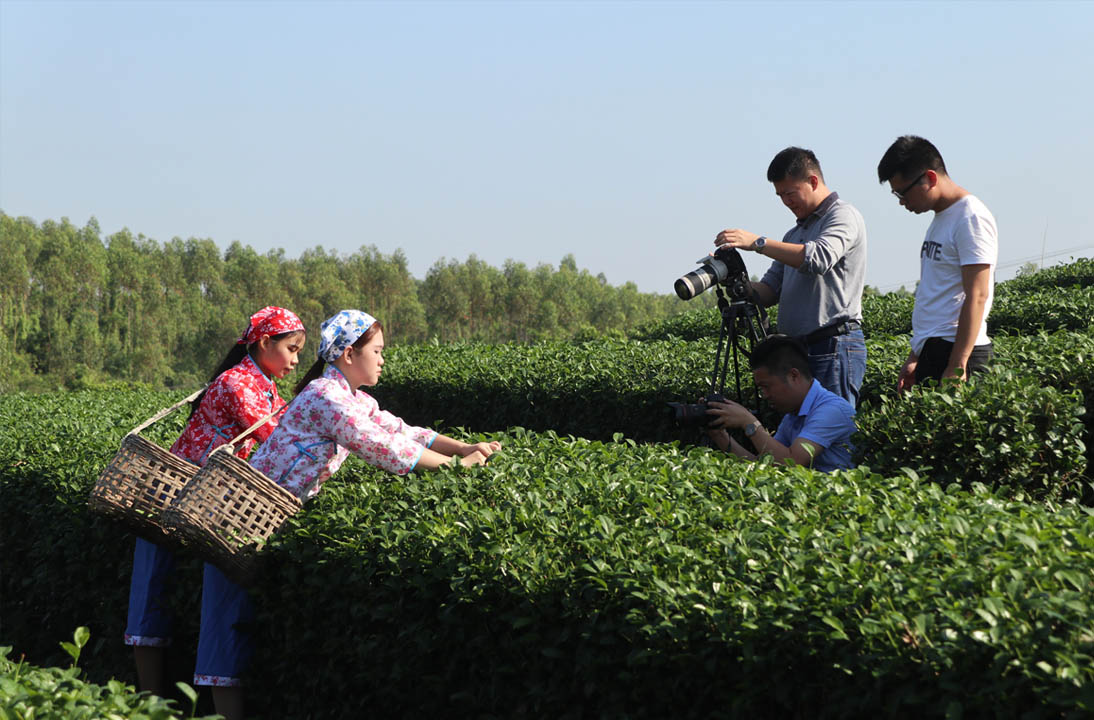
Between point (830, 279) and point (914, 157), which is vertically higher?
point (914, 157)

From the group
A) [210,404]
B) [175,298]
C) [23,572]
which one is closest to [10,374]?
[175,298]

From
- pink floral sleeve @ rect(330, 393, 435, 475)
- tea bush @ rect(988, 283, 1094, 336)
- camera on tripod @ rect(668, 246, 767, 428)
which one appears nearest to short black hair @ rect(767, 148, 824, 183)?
camera on tripod @ rect(668, 246, 767, 428)

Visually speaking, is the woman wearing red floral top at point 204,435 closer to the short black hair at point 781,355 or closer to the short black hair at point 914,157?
the short black hair at point 781,355

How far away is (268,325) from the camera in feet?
14.1

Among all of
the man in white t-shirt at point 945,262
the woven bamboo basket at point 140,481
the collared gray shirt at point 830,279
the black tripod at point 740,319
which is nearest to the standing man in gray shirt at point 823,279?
the collared gray shirt at point 830,279

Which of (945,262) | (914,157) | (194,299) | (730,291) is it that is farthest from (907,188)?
(194,299)

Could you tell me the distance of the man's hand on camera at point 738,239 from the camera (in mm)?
4753

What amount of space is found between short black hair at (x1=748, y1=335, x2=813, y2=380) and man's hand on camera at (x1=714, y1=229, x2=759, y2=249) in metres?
0.63

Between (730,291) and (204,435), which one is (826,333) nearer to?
(730,291)

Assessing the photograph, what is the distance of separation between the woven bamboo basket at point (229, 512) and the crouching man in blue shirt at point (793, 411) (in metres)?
2.02

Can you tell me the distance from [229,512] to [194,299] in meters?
38.4

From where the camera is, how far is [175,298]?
3844 centimetres

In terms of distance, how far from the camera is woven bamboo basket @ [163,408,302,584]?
340cm

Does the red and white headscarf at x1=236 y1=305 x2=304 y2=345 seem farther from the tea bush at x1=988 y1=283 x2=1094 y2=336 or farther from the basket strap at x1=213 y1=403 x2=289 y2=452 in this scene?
the tea bush at x1=988 y1=283 x2=1094 y2=336
